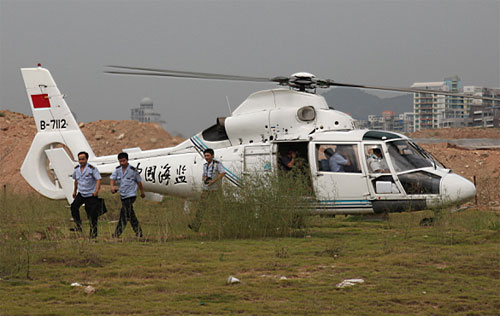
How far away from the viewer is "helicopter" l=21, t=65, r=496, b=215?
1458 centimetres

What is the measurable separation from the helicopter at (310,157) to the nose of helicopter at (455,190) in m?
0.02

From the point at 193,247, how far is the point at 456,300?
5061mm

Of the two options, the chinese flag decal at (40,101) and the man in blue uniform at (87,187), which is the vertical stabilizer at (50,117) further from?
the man in blue uniform at (87,187)

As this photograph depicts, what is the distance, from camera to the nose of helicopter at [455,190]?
46.8 ft

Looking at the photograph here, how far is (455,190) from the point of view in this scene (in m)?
14.3

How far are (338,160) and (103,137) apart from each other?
30.0 m

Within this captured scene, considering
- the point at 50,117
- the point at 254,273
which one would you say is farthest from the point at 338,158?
the point at 50,117

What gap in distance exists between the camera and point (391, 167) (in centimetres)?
1467

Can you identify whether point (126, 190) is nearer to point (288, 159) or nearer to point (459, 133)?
point (288, 159)

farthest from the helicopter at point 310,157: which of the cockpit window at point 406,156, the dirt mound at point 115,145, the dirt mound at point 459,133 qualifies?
the dirt mound at point 459,133

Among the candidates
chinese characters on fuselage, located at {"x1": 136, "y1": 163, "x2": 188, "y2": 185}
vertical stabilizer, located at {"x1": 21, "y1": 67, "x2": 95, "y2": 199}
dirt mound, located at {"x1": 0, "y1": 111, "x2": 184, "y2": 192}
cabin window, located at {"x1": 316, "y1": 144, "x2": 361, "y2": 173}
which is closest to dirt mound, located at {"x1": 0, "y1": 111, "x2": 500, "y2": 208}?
dirt mound, located at {"x1": 0, "y1": 111, "x2": 184, "y2": 192}

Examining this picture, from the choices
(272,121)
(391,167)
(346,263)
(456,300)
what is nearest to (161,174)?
(272,121)

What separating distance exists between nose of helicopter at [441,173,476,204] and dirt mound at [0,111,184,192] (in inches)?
1151

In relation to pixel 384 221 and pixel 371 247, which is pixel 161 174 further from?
pixel 371 247
